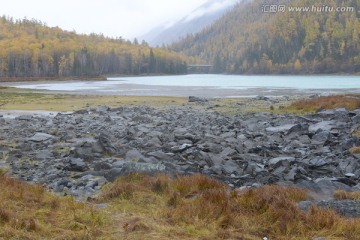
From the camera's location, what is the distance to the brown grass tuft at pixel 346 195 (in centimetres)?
952

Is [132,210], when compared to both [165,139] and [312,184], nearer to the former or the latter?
[312,184]

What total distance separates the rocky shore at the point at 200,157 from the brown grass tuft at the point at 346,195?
0.91 ft

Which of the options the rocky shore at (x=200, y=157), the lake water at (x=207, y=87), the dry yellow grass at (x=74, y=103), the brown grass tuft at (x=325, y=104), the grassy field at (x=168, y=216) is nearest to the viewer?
the grassy field at (x=168, y=216)

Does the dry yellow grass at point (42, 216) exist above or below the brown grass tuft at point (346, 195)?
above

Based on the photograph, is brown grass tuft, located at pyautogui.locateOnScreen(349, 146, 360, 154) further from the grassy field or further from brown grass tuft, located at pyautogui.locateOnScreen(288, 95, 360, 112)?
brown grass tuft, located at pyautogui.locateOnScreen(288, 95, 360, 112)

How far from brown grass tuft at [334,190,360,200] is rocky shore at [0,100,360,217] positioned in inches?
10.9

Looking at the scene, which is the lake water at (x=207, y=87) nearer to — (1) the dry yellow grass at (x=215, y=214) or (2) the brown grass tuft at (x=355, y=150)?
(2) the brown grass tuft at (x=355, y=150)

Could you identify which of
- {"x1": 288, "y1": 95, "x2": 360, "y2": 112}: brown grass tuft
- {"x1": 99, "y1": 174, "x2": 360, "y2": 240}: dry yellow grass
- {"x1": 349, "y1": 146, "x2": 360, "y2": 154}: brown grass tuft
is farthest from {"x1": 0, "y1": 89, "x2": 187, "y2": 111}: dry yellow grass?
{"x1": 99, "y1": 174, "x2": 360, "y2": 240}: dry yellow grass

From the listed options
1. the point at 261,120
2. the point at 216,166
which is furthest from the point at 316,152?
the point at 261,120

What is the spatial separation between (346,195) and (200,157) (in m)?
5.63

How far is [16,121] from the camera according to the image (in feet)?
92.1

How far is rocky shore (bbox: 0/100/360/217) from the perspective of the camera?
452 inches

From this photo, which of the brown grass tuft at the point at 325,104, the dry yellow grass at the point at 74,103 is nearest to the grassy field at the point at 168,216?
the brown grass tuft at the point at 325,104

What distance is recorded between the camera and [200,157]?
14188 millimetres
